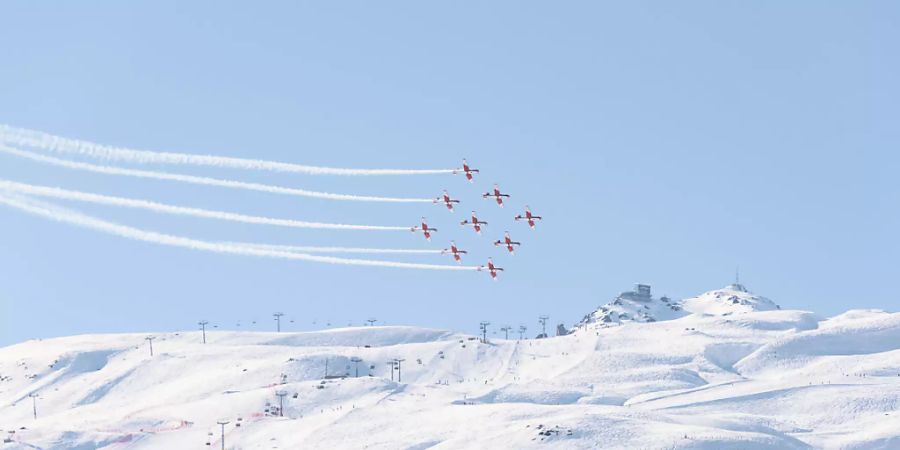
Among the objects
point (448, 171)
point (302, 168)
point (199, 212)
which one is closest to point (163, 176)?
point (199, 212)

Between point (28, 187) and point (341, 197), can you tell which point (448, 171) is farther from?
point (28, 187)

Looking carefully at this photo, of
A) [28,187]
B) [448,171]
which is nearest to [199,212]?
[28,187]

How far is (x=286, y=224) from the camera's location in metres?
188

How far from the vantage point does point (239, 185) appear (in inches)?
7387

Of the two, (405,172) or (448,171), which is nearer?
(405,172)

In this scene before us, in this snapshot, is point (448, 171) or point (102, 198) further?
point (448, 171)

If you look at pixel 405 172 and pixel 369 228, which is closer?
pixel 405 172

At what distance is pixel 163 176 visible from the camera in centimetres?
18488

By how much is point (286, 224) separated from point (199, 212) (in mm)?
10657

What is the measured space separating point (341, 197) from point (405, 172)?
10.7m

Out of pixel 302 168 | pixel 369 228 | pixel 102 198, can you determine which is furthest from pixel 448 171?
pixel 102 198

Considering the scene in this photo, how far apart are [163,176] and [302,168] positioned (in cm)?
1875

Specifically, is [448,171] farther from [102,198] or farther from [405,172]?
[102,198]

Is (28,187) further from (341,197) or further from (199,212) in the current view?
(341,197)
